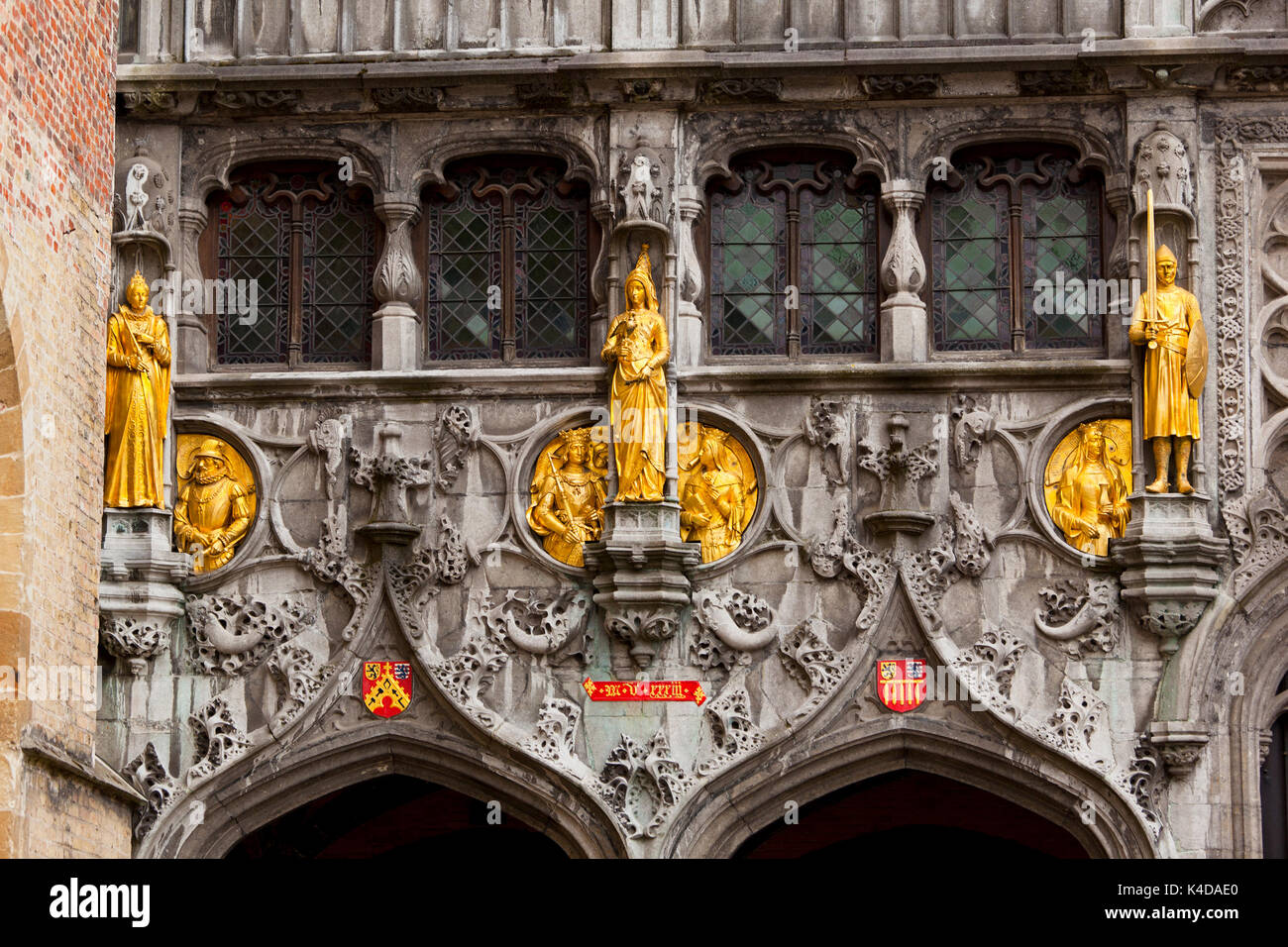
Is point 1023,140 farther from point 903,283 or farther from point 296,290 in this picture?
point 296,290

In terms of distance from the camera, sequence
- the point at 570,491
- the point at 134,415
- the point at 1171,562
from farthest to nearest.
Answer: the point at 570,491
the point at 134,415
the point at 1171,562

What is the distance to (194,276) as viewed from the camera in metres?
23.6

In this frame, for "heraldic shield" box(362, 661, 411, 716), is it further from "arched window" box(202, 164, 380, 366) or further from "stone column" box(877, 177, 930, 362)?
"stone column" box(877, 177, 930, 362)

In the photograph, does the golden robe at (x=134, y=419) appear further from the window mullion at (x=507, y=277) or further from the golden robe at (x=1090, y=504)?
the golden robe at (x=1090, y=504)

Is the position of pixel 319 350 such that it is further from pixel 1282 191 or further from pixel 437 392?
pixel 1282 191

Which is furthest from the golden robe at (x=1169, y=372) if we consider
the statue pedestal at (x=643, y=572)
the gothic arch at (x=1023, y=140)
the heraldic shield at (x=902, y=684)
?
the statue pedestal at (x=643, y=572)

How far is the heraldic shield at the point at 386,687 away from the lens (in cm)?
2250

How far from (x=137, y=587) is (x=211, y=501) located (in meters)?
0.97

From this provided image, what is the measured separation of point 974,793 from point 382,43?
811cm

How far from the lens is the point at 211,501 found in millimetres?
23047

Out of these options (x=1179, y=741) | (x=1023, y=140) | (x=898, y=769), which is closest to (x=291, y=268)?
(x=1023, y=140)

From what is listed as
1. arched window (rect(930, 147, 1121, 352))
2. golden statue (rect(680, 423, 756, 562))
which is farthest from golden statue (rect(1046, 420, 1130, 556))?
golden statue (rect(680, 423, 756, 562))

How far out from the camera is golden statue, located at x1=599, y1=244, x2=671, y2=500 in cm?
2245
